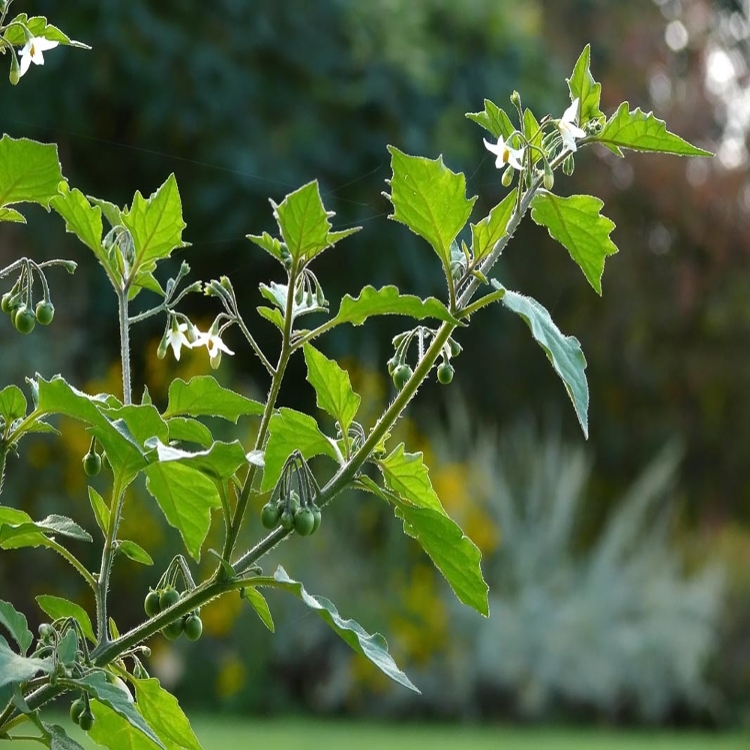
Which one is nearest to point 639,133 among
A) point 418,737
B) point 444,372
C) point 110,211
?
point 444,372

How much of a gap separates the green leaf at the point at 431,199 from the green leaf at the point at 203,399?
11cm

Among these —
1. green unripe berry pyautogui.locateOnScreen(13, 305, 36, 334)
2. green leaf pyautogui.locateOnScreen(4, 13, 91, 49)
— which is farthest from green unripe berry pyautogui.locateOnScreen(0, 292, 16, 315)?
green leaf pyautogui.locateOnScreen(4, 13, 91, 49)

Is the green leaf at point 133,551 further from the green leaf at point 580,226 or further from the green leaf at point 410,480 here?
the green leaf at point 580,226

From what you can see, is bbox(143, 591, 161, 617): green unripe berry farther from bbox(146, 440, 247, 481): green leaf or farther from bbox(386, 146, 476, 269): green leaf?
bbox(386, 146, 476, 269): green leaf

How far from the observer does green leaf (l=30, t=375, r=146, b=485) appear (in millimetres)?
444

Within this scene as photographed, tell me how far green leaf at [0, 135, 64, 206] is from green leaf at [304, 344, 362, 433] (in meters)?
0.13

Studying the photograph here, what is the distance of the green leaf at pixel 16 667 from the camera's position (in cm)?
41

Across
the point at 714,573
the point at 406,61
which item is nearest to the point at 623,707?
the point at 714,573

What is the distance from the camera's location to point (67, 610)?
56 cm

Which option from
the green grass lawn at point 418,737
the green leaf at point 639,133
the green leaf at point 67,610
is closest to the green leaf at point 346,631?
the green leaf at point 67,610

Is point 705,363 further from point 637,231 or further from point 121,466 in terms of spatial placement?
point 121,466

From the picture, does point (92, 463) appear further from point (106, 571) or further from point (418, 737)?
point (418, 737)

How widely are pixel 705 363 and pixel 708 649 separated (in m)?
4.10

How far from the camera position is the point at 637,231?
8.86 metres
